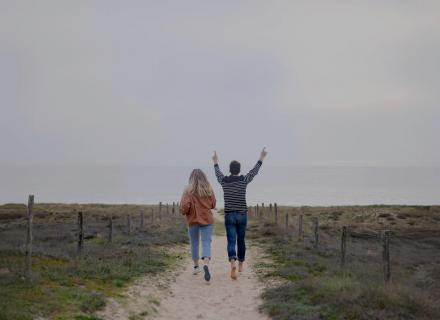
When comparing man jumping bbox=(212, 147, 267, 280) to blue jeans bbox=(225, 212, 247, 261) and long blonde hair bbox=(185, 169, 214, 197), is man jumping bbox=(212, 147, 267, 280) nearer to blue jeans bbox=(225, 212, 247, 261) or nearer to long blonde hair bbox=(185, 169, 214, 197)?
blue jeans bbox=(225, 212, 247, 261)

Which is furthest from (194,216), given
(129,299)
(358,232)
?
(358,232)

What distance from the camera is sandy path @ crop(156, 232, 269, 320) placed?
9672 millimetres

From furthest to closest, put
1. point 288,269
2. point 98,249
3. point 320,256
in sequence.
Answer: point 320,256
point 98,249
point 288,269

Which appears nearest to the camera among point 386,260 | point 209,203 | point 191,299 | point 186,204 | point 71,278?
point 191,299

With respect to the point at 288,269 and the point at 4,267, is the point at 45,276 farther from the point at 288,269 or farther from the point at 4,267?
the point at 288,269

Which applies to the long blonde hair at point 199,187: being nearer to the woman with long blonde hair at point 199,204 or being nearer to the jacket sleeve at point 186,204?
the woman with long blonde hair at point 199,204

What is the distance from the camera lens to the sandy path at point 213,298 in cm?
967

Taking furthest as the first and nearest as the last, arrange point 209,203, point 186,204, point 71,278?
point 209,203 → point 186,204 → point 71,278

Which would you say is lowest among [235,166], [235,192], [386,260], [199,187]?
[386,260]

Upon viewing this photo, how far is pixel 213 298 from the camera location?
1067 centimetres

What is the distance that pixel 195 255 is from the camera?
12117 millimetres

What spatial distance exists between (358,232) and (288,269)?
75.2ft

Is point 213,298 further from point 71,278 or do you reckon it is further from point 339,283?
point 71,278

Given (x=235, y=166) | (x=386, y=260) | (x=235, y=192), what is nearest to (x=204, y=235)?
(x=235, y=192)
